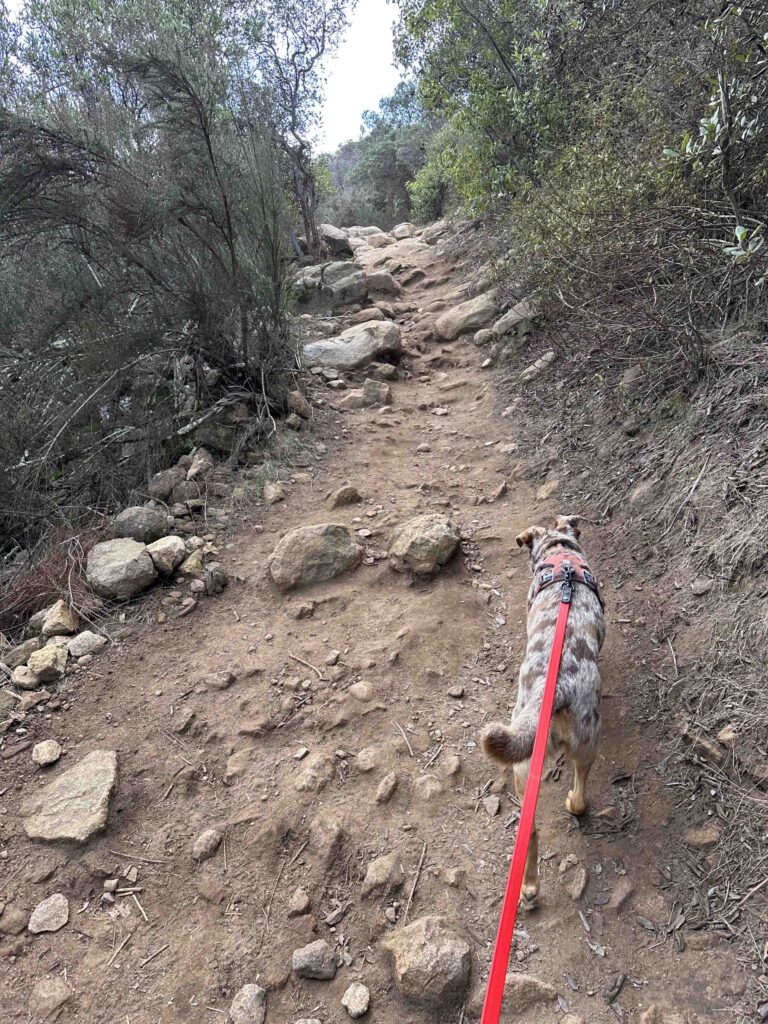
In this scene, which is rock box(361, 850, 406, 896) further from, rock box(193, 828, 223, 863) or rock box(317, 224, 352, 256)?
rock box(317, 224, 352, 256)

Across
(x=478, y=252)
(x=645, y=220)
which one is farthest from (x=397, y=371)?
(x=478, y=252)

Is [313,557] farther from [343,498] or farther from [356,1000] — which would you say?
[356,1000]

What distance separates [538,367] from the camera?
6.21 m

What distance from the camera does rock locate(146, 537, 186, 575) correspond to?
428 cm

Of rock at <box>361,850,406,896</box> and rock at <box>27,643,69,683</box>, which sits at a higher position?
rock at <box>27,643,69,683</box>

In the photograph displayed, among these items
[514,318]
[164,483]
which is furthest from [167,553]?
[514,318]

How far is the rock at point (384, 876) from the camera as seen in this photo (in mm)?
2357

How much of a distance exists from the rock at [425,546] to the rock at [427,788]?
1.46 m

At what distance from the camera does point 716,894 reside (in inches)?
80.5

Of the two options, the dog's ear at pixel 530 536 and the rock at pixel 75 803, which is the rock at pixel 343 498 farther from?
the rock at pixel 75 803

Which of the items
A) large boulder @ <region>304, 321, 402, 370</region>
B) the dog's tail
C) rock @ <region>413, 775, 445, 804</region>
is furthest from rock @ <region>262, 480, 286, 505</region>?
the dog's tail

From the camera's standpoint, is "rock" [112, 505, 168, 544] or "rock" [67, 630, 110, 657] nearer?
"rock" [67, 630, 110, 657]

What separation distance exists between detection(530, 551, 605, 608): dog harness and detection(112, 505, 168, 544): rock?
299 cm

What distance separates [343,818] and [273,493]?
3.09 meters
